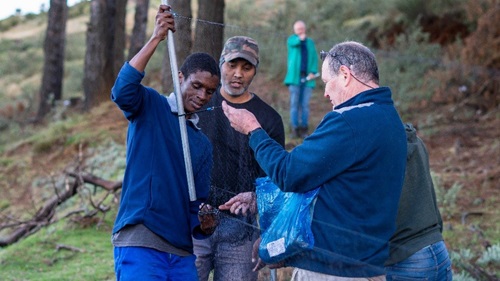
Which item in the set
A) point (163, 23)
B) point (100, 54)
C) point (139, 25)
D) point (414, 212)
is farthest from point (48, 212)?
point (139, 25)

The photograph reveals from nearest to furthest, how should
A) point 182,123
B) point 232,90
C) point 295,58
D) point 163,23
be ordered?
point 163,23
point 182,123
point 232,90
point 295,58

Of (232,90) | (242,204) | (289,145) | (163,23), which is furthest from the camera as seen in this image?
(289,145)

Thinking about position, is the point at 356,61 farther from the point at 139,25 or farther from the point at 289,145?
the point at 139,25

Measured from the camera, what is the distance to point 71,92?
31266mm

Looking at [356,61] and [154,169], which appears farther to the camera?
[154,169]

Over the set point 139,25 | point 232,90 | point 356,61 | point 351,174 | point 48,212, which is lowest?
point 48,212

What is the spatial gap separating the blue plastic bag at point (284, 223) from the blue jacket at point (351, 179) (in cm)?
5

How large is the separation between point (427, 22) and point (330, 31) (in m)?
2.42

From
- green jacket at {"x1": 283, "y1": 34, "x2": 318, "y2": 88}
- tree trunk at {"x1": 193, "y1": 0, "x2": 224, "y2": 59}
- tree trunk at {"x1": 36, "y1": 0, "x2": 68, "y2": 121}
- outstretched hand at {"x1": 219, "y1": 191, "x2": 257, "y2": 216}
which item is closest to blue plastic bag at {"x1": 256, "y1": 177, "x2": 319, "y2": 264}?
outstretched hand at {"x1": 219, "y1": 191, "x2": 257, "y2": 216}

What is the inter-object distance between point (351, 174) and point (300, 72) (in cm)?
1045

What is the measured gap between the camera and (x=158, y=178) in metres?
4.61

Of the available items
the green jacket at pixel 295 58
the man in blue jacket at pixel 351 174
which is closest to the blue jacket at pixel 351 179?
the man in blue jacket at pixel 351 174

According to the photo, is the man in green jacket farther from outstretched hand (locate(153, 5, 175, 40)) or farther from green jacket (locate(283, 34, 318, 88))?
outstretched hand (locate(153, 5, 175, 40))

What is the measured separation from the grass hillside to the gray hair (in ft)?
4.77
